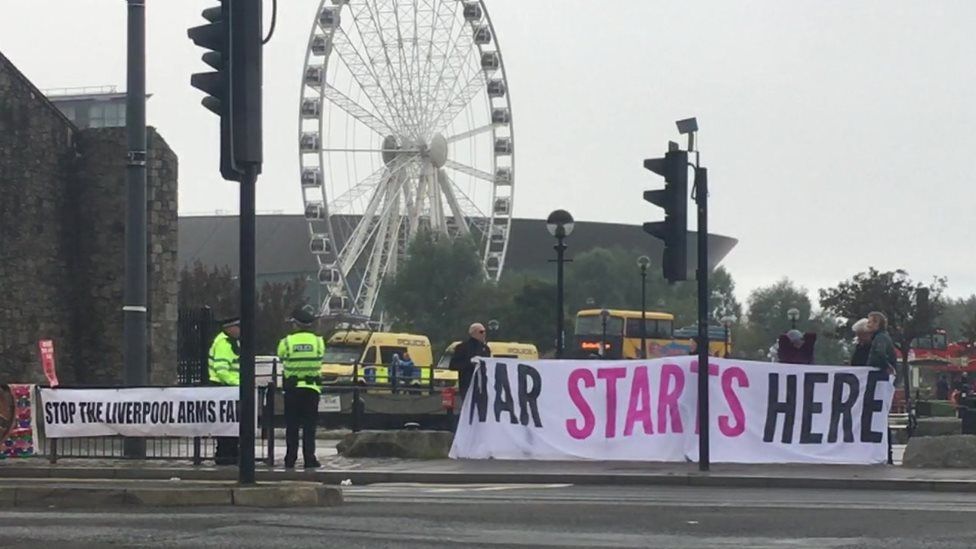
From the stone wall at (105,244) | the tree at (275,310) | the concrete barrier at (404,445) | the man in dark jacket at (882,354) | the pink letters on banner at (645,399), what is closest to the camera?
the man in dark jacket at (882,354)

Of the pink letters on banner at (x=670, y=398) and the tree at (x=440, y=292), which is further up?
the tree at (x=440, y=292)

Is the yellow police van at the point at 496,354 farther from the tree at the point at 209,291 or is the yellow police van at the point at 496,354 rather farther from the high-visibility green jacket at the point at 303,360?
the tree at the point at 209,291

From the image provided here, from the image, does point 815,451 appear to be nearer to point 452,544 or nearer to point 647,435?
point 647,435

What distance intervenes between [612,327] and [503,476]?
50206 mm

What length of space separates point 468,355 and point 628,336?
4715cm

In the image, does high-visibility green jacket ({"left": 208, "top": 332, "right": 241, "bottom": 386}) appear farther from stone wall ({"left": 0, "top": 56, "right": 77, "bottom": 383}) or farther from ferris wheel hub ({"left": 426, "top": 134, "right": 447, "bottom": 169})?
ferris wheel hub ({"left": 426, "top": 134, "right": 447, "bottom": 169})

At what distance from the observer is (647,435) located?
1870cm

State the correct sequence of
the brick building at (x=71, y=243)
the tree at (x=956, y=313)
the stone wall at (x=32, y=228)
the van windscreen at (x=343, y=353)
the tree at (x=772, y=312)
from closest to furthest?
the stone wall at (x=32, y=228) < the brick building at (x=71, y=243) < the van windscreen at (x=343, y=353) < the tree at (x=772, y=312) < the tree at (x=956, y=313)

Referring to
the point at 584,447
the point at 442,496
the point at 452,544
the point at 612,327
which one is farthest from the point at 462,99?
the point at 452,544

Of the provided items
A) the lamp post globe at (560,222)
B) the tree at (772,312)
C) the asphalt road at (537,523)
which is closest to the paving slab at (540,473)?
the asphalt road at (537,523)

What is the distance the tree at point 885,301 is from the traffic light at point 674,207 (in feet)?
156

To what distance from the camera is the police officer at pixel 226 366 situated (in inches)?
755

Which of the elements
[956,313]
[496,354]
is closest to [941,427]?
[496,354]

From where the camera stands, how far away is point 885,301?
6519 centimetres
